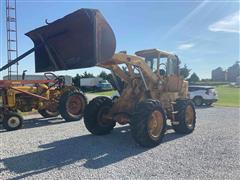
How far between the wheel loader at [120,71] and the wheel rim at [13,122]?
3.02 m

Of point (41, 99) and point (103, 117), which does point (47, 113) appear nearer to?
point (41, 99)

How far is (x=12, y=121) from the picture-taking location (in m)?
11.2

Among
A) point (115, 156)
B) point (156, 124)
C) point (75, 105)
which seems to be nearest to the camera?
point (115, 156)

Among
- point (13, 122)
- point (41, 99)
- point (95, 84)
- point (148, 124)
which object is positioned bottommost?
point (13, 122)

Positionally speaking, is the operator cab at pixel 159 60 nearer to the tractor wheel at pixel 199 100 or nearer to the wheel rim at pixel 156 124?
the wheel rim at pixel 156 124

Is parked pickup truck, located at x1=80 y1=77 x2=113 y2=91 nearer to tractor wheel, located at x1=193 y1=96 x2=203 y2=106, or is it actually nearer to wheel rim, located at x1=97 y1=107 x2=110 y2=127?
tractor wheel, located at x1=193 y1=96 x2=203 y2=106

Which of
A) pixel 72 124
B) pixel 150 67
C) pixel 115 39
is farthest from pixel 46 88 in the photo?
pixel 115 39

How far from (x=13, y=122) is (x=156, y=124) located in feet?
17.9

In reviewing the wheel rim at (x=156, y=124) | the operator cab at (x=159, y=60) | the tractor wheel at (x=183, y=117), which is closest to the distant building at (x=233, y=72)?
the tractor wheel at (x=183, y=117)

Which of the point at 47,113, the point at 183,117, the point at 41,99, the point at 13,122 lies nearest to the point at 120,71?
the point at 183,117

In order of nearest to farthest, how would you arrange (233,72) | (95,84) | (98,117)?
(98,117) → (95,84) → (233,72)

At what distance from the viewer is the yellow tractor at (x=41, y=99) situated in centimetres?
1194

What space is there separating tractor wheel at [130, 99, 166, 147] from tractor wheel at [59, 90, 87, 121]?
557 centimetres

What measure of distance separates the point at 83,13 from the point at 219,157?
172 inches
